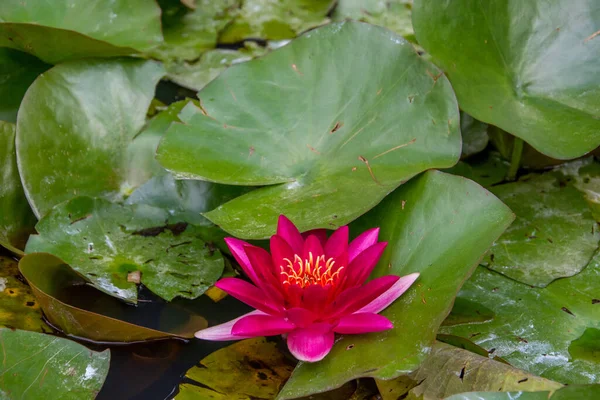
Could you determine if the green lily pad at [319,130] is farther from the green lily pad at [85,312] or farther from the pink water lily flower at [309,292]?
the green lily pad at [85,312]

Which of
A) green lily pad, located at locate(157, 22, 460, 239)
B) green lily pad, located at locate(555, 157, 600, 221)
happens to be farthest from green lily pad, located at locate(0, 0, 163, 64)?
green lily pad, located at locate(555, 157, 600, 221)

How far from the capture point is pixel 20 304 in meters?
1.50

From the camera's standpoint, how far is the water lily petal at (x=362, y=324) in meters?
1.20

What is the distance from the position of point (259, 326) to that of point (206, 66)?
1411 mm

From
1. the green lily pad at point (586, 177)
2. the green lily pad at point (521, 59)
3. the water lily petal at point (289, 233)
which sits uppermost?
the green lily pad at point (521, 59)

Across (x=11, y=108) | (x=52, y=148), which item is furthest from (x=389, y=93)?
(x=11, y=108)

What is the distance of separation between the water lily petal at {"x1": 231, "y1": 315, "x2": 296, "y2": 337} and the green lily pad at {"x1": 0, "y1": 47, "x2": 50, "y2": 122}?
1.20 m

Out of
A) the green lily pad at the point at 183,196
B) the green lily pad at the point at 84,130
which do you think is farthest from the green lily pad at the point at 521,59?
the green lily pad at the point at 84,130

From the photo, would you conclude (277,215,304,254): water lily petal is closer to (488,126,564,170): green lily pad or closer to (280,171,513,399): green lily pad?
(280,171,513,399): green lily pad

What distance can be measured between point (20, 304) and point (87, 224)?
0.27 meters

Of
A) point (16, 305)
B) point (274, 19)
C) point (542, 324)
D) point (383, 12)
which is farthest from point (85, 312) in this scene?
point (383, 12)

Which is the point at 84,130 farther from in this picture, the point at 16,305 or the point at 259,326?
the point at 259,326

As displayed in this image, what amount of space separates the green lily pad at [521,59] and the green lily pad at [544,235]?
0.28m

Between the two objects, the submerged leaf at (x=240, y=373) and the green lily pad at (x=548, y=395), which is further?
the submerged leaf at (x=240, y=373)
